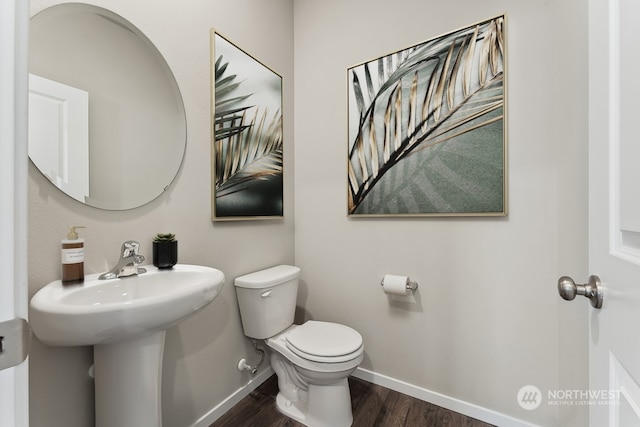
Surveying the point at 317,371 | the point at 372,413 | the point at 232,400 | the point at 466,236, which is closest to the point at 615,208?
the point at 466,236

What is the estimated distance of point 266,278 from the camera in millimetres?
1427

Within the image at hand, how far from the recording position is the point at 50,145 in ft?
2.78

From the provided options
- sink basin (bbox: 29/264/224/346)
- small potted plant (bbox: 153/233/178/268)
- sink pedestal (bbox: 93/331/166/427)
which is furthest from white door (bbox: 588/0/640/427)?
small potted plant (bbox: 153/233/178/268)

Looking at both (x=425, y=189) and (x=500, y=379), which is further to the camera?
(x=425, y=189)

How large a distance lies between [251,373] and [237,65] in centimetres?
175

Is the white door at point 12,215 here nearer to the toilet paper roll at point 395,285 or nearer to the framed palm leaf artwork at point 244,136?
the framed palm leaf artwork at point 244,136

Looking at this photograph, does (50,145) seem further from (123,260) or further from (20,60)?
(20,60)

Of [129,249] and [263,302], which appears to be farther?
[263,302]

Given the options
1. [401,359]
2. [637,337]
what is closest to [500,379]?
[401,359]

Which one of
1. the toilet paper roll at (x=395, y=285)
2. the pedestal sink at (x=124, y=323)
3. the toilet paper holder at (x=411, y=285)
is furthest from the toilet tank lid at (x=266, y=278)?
the toilet paper holder at (x=411, y=285)

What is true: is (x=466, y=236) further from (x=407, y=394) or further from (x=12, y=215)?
(x=12, y=215)

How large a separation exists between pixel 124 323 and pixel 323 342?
912mm

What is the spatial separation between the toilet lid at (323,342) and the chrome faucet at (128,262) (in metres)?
0.78

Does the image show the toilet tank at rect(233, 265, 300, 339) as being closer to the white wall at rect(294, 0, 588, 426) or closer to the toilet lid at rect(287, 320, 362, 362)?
the toilet lid at rect(287, 320, 362, 362)
